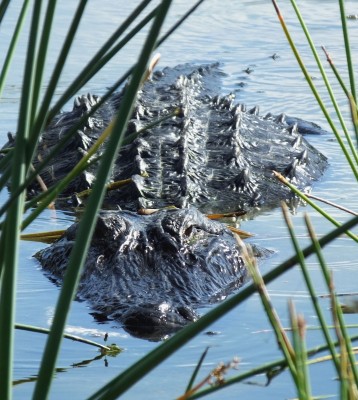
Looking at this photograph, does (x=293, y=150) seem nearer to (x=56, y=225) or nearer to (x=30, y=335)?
(x=56, y=225)

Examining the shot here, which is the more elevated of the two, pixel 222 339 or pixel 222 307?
pixel 222 307

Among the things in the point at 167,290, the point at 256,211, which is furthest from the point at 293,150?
the point at 167,290

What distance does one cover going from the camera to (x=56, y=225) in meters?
5.39

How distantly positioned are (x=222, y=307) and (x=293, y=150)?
5.58 meters

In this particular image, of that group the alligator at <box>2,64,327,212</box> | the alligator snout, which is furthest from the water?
the alligator at <box>2,64,327,212</box>

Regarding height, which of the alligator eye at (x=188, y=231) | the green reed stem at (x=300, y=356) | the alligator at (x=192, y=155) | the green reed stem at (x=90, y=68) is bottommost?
the alligator at (x=192, y=155)

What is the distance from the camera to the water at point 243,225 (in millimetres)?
3182

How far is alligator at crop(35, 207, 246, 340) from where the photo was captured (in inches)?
147

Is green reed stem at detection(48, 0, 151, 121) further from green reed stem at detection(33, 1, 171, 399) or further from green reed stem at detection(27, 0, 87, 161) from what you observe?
green reed stem at detection(33, 1, 171, 399)

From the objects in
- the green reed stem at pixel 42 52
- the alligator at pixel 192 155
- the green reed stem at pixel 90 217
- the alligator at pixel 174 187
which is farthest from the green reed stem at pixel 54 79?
the alligator at pixel 192 155

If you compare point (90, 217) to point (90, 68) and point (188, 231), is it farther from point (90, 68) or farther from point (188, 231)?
point (188, 231)

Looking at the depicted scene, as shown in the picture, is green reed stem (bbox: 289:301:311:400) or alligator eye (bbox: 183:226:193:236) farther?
alligator eye (bbox: 183:226:193:236)

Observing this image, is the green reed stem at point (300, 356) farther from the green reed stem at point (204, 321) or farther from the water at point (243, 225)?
the water at point (243, 225)

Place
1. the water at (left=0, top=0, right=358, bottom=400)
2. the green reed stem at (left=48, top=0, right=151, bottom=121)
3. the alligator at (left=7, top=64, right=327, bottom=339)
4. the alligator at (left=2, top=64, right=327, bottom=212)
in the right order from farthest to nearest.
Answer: the alligator at (left=2, top=64, right=327, bottom=212)
the alligator at (left=7, top=64, right=327, bottom=339)
the water at (left=0, top=0, right=358, bottom=400)
the green reed stem at (left=48, top=0, right=151, bottom=121)
